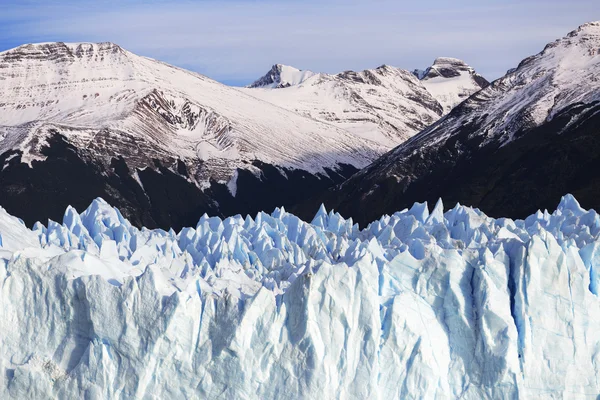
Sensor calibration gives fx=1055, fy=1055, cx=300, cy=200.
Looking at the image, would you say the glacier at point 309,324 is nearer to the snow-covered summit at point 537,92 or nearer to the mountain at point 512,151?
the mountain at point 512,151

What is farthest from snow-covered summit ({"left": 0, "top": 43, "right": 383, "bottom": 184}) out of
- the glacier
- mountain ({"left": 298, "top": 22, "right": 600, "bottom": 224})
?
the glacier

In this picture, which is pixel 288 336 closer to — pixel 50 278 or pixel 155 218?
pixel 50 278

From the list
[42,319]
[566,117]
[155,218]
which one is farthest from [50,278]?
[566,117]

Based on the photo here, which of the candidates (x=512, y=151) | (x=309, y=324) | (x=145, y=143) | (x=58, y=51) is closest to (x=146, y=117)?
(x=145, y=143)

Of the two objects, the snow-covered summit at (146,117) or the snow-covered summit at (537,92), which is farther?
the snow-covered summit at (146,117)

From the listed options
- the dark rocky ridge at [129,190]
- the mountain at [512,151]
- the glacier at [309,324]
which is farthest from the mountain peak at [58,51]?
the glacier at [309,324]

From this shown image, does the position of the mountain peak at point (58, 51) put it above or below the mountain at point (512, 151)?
below

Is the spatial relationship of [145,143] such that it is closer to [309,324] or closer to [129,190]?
[129,190]
